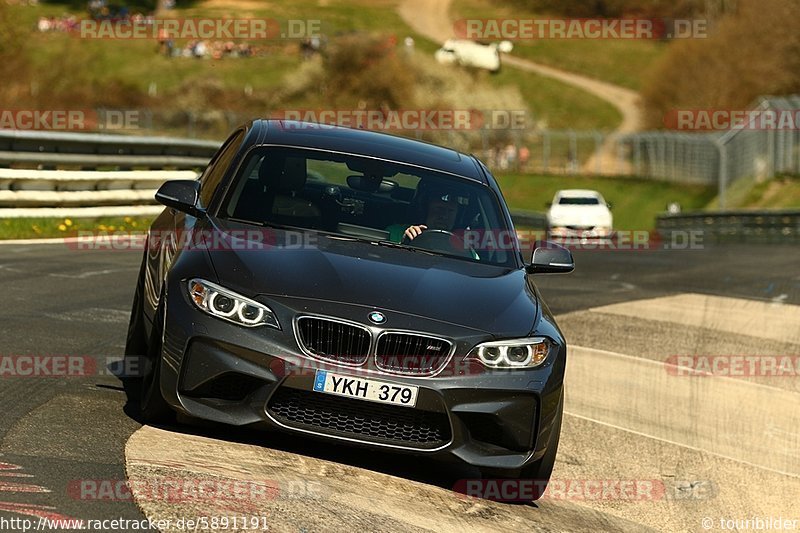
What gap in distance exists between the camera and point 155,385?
6.86 metres

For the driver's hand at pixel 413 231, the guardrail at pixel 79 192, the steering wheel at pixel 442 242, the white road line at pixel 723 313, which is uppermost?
the driver's hand at pixel 413 231

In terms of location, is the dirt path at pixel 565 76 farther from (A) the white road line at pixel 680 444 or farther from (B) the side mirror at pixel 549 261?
(B) the side mirror at pixel 549 261

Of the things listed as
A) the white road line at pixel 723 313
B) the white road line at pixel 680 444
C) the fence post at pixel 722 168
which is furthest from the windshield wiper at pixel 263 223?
the fence post at pixel 722 168

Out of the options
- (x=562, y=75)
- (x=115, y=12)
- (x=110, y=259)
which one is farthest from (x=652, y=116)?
(x=110, y=259)

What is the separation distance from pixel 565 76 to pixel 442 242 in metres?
95.2

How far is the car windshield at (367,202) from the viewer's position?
7.76 m

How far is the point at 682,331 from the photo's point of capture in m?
13.0

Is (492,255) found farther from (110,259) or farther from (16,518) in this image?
(110,259)

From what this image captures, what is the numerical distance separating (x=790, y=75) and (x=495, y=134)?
44.4ft

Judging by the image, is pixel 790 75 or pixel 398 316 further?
pixel 790 75

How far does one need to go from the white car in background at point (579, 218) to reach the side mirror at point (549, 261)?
89.7ft

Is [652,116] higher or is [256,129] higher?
[256,129]

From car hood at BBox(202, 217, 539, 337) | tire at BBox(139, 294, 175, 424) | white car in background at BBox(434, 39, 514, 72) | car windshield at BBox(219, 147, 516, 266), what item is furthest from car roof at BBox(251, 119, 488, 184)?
white car in background at BBox(434, 39, 514, 72)

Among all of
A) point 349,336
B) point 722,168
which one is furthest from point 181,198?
point 722,168
